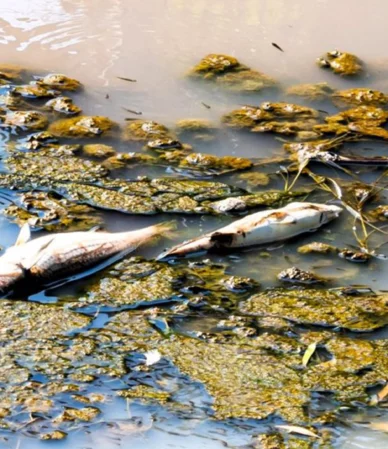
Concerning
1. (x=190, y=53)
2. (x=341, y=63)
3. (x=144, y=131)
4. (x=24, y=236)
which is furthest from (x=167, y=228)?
(x=341, y=63)

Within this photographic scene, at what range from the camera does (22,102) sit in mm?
4566

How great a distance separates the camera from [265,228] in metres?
3.51

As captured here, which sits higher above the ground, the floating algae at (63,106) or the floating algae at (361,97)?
the floating algae at (63,106)

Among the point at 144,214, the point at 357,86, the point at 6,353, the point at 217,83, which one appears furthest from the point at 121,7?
the point at 6,353

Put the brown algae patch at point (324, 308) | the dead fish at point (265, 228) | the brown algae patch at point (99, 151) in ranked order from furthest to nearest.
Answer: the brown algae patch at point (99, 151) < the dead fish at point (265, 228) < the brown algae patch at point (324, 308)

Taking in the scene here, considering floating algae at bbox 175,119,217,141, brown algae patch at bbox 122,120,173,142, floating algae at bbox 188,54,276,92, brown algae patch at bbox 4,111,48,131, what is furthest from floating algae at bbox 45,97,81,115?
floating algae at bbox 188,54,276,92

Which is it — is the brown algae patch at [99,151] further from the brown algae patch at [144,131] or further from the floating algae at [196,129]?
the floating algae at [196,129]

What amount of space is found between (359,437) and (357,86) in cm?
280

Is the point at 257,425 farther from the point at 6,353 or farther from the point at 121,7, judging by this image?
the point at 121,7

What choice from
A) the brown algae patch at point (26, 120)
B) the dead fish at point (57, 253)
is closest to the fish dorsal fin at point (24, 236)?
the dead fish at point (57, 253)

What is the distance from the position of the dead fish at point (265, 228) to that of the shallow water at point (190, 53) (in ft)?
0.16

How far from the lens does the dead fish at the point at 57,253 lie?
3148mm

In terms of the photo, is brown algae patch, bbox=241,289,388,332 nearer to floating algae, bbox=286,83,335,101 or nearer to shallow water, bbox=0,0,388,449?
shallow water, bbox=0,0,388,449

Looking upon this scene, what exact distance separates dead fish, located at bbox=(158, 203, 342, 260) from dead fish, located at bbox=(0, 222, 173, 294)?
0.67 ft
